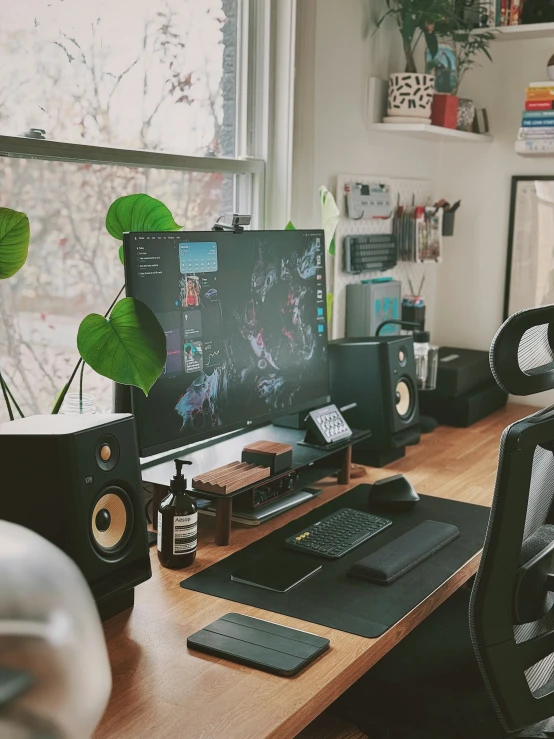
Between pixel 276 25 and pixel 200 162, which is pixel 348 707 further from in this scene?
pixel 276 25

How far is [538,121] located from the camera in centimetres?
320

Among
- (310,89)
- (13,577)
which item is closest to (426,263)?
(310,89)

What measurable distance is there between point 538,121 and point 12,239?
2195 mm

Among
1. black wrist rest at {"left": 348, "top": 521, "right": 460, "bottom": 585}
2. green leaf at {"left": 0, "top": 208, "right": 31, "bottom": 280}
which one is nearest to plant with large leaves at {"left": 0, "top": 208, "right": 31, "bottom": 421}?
green leaf at {"left": 0, "top": 208, "right": 31, "bottom": 280}

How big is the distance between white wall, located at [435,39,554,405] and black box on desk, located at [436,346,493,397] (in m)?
0.26

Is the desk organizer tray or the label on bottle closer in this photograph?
the label on bottle

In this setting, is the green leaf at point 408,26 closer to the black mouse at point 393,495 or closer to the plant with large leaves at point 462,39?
the plant with large leaves at point 462,39

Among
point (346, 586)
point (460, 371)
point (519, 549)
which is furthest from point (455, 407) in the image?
point (519, 549)

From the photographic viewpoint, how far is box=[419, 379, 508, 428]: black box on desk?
297 cm

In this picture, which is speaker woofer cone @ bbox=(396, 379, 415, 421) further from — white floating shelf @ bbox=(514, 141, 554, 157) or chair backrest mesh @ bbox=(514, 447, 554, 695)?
white floating shelf @ bbox=(514, 141, 554, 157)

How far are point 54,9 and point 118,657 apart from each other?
133 cm

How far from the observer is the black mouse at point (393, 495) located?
2.03 meters

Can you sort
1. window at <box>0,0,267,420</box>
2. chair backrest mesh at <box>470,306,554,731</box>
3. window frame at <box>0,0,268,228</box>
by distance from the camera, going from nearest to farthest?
1. chair backrest mesh at <box>470,306,554,731</box>
2. window at <box>0,0,267,420</box>
3. window frame at <box>0,0,268,228</box>

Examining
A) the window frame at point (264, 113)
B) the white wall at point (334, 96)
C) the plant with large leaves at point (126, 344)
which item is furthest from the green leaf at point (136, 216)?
the white wall at point (334, 96)
